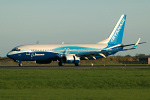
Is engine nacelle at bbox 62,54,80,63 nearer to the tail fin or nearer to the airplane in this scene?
the airplane

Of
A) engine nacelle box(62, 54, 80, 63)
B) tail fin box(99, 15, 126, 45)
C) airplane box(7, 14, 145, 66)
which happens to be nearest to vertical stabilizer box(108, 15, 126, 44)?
tail fin box(99, 15, 126, 45)

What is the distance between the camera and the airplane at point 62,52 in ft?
236

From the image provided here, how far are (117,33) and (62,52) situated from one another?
16111 mm

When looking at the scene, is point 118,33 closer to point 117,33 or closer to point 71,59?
point 117,33

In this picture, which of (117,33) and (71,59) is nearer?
(71,59)

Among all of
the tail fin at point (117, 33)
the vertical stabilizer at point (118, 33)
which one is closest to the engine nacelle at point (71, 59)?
the tail fin at point (117, 33)

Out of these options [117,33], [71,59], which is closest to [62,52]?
[71,59]

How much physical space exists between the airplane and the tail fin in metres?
1.07

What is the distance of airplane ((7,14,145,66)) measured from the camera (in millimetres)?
71931

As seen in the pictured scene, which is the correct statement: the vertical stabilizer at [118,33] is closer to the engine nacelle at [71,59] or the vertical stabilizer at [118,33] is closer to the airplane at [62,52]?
the airplane at [62,52]

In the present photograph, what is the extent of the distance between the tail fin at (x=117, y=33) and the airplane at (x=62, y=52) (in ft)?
3.51

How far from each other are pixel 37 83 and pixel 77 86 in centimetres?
370

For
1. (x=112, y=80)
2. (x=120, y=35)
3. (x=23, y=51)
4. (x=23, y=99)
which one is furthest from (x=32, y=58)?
(x=23, y=99)

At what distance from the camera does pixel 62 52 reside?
75.1 m
